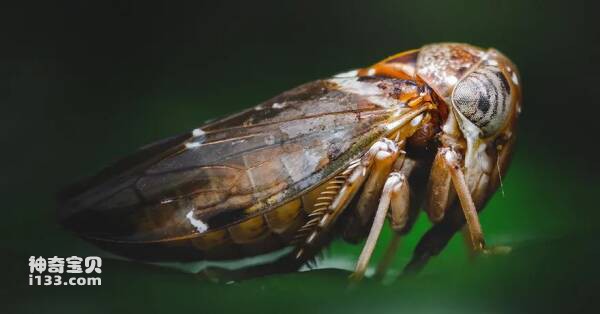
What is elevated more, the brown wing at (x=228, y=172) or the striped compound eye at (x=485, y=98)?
the striped compound eye at (x=485, y=98)

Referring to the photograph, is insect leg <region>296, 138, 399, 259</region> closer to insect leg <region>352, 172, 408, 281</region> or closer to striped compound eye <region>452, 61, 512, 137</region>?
insect leg <region>352, 172, 408, 281</region>

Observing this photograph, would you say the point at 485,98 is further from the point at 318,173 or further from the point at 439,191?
the point at 318,173

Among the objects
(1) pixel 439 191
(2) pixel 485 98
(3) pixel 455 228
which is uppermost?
(2) pixel 485 98

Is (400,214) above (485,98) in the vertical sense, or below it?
below

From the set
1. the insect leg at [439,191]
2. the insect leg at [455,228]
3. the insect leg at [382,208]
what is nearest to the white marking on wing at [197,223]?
the insect leg at [382,208]

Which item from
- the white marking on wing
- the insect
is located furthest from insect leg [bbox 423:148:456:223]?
the white marking on wing

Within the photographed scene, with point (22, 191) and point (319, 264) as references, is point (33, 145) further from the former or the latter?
point (319, 264)

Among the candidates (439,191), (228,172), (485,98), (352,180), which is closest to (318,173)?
(352,180)

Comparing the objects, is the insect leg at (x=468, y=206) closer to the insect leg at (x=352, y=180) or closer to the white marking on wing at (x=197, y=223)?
the insect leg at (x=352, y=180)
